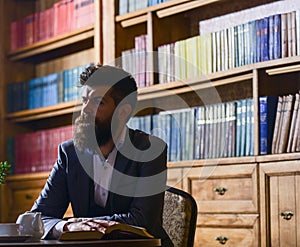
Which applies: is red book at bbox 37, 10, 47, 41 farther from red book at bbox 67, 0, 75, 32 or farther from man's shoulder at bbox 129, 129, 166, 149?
man's shoulder at bbox 129, 129, 166, 149

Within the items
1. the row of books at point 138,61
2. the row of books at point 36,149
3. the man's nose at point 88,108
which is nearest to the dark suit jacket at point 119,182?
the man's nose at point 88,108

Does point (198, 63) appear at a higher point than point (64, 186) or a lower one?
higher

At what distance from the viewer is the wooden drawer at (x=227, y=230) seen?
3.08 m

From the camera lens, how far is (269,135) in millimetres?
3074

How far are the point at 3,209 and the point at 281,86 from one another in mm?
2038

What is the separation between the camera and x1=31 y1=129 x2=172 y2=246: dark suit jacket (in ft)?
8.11

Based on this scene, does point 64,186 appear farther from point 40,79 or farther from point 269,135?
point 40,79

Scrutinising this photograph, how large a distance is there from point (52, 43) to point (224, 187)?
65.4 inches

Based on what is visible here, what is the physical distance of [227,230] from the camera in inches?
Answer: 125

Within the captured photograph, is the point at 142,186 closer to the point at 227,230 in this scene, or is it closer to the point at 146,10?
the point at 227,230

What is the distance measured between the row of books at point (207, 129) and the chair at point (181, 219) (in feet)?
2.27

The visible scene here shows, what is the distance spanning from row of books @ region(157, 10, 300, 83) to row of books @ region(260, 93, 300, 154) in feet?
0.65

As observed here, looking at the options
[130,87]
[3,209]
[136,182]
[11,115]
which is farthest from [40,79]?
[136,182]

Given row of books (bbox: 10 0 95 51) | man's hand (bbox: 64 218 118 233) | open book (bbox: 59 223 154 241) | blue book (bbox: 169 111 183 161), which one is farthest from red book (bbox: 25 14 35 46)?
open book (bbox: 59 223 154 241)
